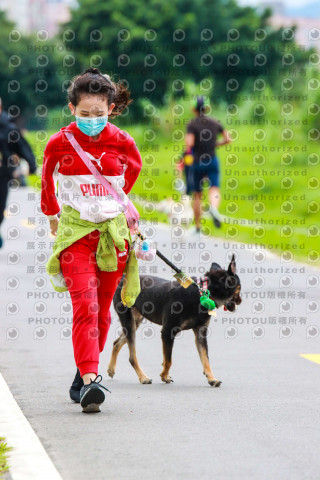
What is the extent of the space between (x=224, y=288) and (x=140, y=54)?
87.4 metres

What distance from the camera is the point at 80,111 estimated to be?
695 cm

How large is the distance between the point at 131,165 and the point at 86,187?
37cm

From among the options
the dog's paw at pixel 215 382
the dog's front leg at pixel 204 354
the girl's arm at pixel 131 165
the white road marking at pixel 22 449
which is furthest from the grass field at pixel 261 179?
the white road marking at pixel 22 449

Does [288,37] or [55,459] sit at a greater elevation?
[288,37]

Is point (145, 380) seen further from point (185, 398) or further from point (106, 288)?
point (106, 288)

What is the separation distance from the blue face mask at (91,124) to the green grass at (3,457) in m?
1.85

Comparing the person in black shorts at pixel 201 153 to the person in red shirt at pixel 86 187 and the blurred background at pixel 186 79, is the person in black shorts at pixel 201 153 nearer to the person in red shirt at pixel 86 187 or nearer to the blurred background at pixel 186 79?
the blurred background at pixel 186 79

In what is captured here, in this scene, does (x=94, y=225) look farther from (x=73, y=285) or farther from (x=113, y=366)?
(x=113, y=366)

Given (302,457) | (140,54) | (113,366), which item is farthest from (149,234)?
(140,54)

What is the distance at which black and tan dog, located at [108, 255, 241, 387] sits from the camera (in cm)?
807

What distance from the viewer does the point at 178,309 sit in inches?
318

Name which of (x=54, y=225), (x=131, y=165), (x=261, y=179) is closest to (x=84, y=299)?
(x=54, y=225)

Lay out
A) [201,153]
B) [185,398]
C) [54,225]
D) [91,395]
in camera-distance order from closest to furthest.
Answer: [91,395] → [54,225] → [185,398] → [201,153]

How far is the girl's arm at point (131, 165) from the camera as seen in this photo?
7.14 metres
